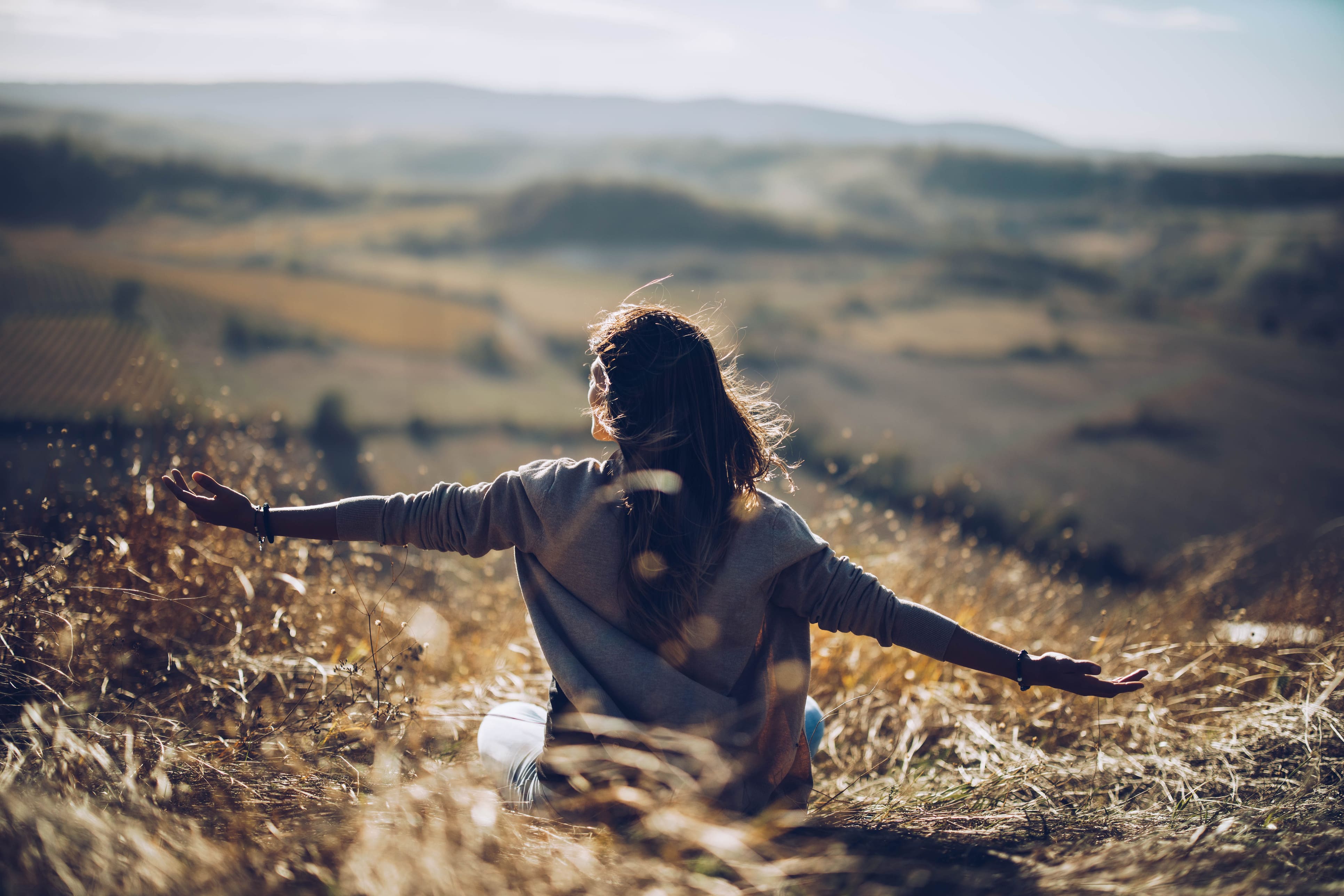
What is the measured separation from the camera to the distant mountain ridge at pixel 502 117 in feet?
394

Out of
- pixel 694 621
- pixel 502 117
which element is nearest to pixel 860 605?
pixel 694 621

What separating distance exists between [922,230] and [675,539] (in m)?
76.8

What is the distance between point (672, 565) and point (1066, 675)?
955 millimetres

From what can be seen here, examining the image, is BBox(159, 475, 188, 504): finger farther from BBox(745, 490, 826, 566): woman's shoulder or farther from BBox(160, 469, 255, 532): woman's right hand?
BBox(745, 490, 826, 566): woman's shoulder

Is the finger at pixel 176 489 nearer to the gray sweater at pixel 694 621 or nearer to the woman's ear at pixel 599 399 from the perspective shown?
the gray sweater at pixel 694 621

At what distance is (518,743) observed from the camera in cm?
206

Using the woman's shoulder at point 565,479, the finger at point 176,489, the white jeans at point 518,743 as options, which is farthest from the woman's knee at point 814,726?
the finger at point 176,489

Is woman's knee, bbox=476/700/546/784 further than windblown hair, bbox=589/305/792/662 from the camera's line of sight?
Yes

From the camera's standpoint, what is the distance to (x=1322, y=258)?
3603 centimetres

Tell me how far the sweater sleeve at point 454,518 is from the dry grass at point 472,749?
20.4 inches

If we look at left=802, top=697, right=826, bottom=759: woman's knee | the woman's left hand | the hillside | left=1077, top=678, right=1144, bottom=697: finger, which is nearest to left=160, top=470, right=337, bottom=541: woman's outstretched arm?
left=802, top=697, right=826, bottom=759: woman's knee

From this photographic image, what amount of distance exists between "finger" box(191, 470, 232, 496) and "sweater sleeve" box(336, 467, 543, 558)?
31 cm

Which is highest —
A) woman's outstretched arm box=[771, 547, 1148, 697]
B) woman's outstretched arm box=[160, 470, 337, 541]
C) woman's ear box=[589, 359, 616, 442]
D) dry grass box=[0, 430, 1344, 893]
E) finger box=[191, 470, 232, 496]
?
woman's ear box=[589, 359, 616, 442]

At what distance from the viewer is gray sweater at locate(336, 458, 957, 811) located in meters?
1.73
